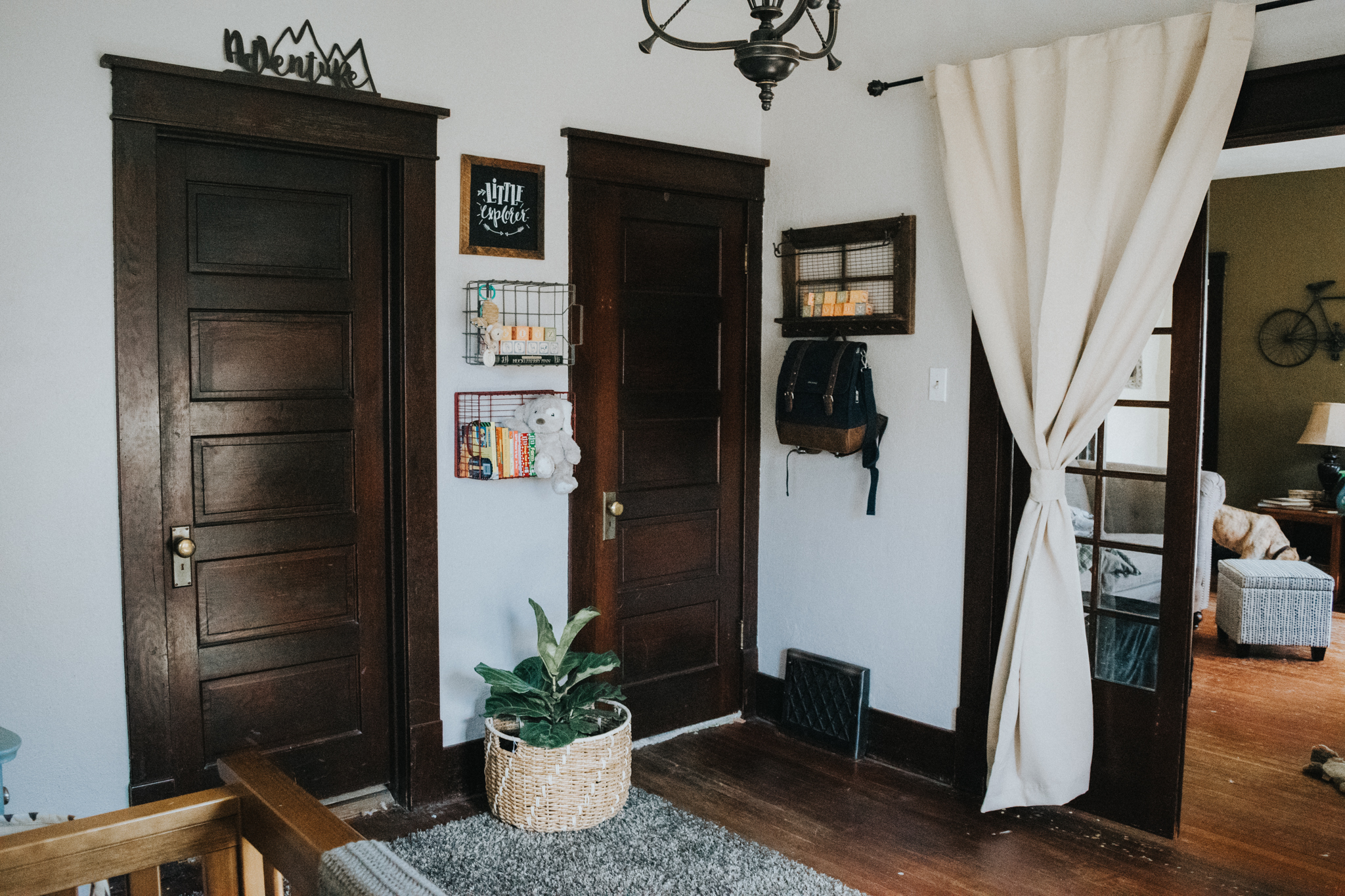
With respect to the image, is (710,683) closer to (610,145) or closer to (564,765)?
(564,765)

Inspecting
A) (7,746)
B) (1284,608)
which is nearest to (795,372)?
(7,746)

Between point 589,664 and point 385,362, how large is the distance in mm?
1087

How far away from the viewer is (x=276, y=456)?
289 cm

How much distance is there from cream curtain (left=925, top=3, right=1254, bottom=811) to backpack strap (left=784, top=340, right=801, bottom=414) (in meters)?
0.63

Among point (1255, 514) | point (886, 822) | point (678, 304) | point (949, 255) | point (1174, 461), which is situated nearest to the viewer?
point (1174, 461)

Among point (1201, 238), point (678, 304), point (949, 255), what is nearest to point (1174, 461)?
point (1201, 238)

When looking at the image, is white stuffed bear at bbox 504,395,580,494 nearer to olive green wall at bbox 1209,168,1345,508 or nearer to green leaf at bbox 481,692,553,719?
green leaf at bbox 481,692,553,719

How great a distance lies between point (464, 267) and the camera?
10.2 feet

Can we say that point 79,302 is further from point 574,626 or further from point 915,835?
point 915,835

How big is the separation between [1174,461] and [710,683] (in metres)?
1.82

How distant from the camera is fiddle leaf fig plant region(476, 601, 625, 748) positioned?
291 cm

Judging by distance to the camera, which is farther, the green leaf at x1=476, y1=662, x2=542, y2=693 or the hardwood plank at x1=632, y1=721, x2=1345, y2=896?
the green leaf at x1=476, y1=662, x2=542, y2=693

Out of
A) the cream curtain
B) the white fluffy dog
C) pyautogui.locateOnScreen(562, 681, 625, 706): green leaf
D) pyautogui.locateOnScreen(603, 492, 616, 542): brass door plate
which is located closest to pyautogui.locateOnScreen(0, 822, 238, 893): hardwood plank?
Result: pyautogui.locateOnScreen(562, 681, 625, 706): green leaf

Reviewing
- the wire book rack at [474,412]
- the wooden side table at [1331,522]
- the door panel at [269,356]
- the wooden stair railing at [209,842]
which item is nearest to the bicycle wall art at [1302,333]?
the wooden side table at [1331,522]
